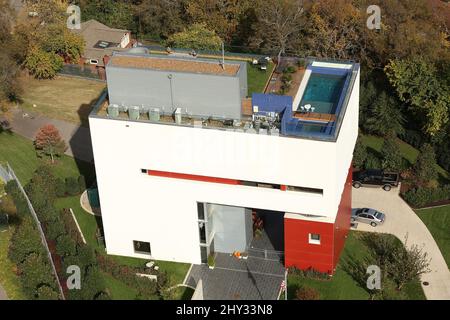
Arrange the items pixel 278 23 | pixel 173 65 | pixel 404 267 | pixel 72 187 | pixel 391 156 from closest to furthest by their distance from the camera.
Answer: pixel 173 65
pixel 404 267
pixel 72 187
pixel 391 156
pixel 278 23

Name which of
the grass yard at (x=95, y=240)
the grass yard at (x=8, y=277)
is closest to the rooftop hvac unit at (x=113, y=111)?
the grass yard at (x=95, y=240)

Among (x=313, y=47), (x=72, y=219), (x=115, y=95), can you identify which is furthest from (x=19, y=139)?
(x=313, y=47)

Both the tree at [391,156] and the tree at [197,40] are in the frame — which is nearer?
the tree at [391,156]

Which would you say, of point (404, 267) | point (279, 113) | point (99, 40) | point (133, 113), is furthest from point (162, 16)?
point (404, 267)

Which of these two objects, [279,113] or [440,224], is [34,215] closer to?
[279,113]

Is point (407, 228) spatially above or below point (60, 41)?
below

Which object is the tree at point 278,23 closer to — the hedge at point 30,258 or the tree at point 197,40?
the tree at point 197,40

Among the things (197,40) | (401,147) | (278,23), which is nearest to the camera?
(401,147)
